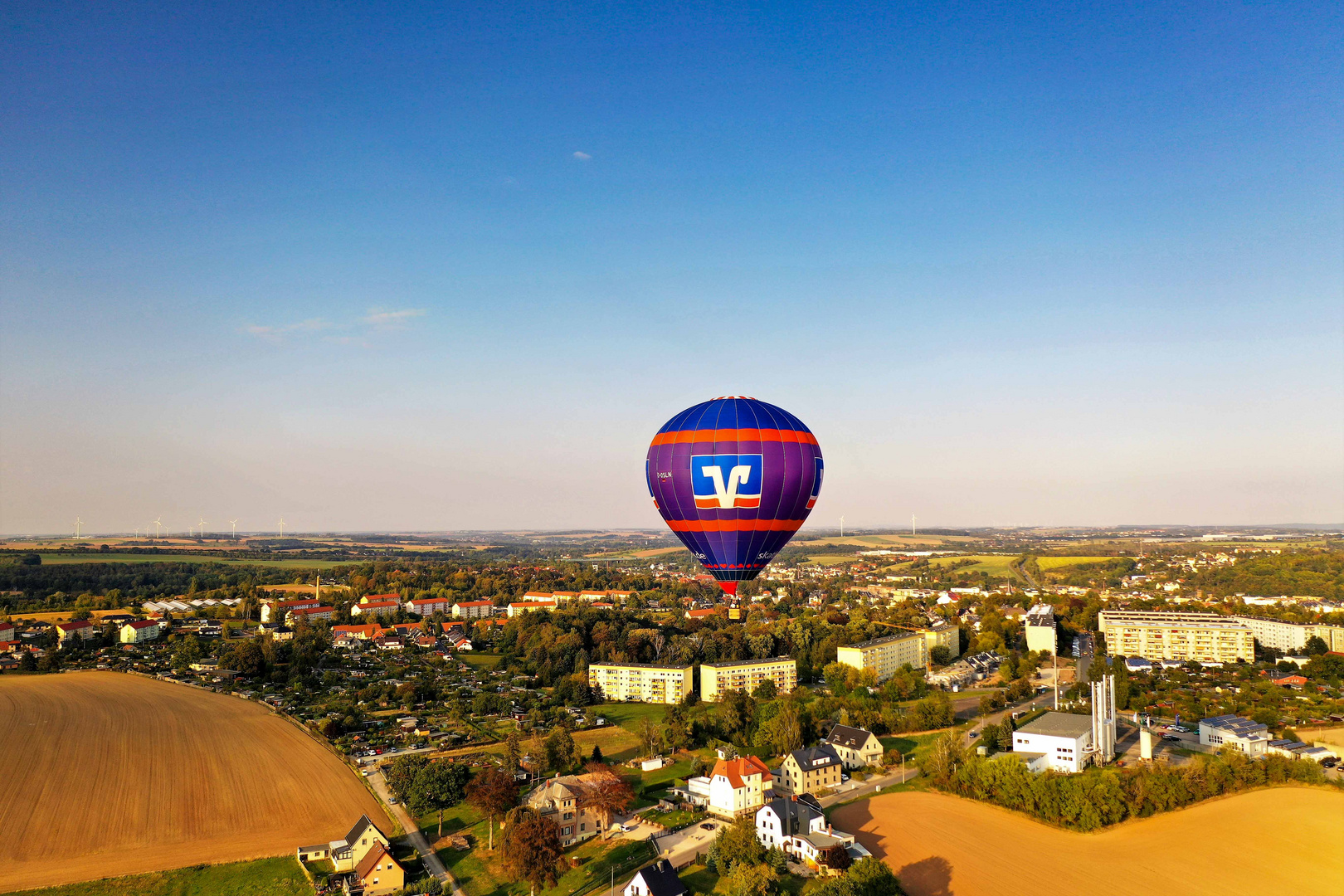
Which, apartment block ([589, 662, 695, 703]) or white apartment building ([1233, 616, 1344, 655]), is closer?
apartment block ([589, 662, 695, 703])

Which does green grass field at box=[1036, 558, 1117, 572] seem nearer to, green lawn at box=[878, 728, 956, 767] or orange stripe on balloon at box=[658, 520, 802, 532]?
green lawn at box=[878, 728, 956, 767]

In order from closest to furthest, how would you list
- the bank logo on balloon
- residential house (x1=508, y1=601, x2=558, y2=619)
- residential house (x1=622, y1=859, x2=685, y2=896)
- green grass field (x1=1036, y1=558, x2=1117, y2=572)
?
residential house (x1=622, y1=859, x2=685, y2=896), the bank logo on balloon, residential house (x1=508, y1=601, x2=558, y2=619), green grass field (x1=1036, y1=558, x2=1117, y2=572)

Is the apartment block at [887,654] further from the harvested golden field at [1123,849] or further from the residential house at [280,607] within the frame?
the residential house at [280,607]

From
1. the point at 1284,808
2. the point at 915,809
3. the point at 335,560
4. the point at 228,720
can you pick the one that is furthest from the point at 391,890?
the point at 335,560

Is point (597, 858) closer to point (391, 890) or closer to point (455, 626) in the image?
point (391, 890)

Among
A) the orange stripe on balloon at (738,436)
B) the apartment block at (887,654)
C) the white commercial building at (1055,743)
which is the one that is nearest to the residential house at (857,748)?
the white commercial building at (1055,743)

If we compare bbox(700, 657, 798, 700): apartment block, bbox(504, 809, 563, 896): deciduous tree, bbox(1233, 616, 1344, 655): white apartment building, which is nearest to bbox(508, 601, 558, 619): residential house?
bbox(700, 657, 798, 700): apartment block

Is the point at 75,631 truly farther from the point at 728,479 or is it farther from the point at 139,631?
the point at 728,479

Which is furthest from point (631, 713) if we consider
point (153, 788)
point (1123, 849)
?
point (1123, 849)
